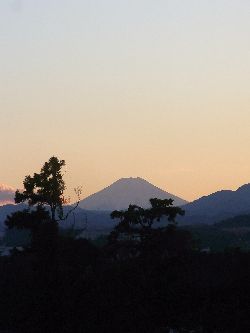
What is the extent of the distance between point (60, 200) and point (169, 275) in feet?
110

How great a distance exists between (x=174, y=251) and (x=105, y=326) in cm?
3427


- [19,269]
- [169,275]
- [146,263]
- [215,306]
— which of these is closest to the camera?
[215,306]

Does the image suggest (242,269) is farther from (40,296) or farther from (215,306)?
(40,296)

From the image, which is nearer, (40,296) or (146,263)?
(40,296)

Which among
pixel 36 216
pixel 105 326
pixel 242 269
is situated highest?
pixel 36 216

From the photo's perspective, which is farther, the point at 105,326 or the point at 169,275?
the point at 169,275

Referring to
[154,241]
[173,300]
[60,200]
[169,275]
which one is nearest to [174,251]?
[154,241]

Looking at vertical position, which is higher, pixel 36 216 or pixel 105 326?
pixel 36 216

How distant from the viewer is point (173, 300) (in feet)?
174

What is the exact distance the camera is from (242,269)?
52469 mm

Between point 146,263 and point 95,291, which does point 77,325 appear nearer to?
point 95,291

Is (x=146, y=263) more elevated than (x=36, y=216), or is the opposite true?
(x=36, y=216)

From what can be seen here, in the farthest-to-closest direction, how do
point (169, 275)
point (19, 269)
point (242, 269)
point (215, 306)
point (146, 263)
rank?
point (19, 269), point (146, 263), point (169, 275), point (242, 269), point (215, 306)

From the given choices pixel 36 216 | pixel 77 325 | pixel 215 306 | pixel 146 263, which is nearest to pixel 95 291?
pixel 77 325
